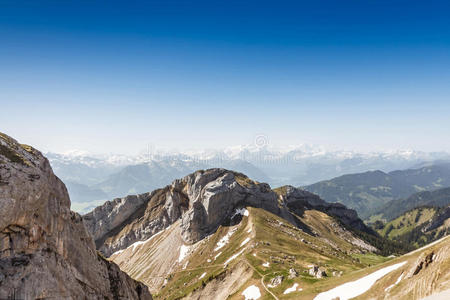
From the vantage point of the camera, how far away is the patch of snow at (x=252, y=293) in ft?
236

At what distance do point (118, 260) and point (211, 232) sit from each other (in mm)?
76952

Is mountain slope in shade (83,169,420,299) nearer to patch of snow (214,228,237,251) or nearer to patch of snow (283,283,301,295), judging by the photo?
patch of snow (214,228,237,251)

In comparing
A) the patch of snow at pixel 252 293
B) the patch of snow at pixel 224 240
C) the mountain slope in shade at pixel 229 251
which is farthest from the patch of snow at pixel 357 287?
the patch of snow at pixel 224 240

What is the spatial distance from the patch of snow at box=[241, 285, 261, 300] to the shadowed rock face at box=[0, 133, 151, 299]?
3876cm

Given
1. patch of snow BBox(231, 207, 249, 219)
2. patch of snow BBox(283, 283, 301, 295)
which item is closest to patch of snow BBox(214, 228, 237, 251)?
A: patch of snow BBox(231, 207, 249, 219)

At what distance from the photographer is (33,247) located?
1261 inches

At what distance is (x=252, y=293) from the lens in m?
74.1

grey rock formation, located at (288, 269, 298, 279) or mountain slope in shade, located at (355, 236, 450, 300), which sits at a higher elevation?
mountain slope in shade, located at (355, 236, 450, 300)

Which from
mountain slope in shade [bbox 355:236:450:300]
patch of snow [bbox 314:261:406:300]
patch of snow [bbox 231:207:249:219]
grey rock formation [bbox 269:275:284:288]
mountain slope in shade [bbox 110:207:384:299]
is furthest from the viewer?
patch of snow [bbox 231:207:249:219]

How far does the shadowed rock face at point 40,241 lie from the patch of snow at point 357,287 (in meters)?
40.2

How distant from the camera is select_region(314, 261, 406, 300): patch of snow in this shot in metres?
45.8

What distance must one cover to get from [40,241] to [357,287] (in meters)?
52.6

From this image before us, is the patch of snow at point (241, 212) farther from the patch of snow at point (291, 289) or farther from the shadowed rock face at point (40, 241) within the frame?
the shadowed rock face at point (40, 241)

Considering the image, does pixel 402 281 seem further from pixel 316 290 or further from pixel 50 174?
pixel 50 174
